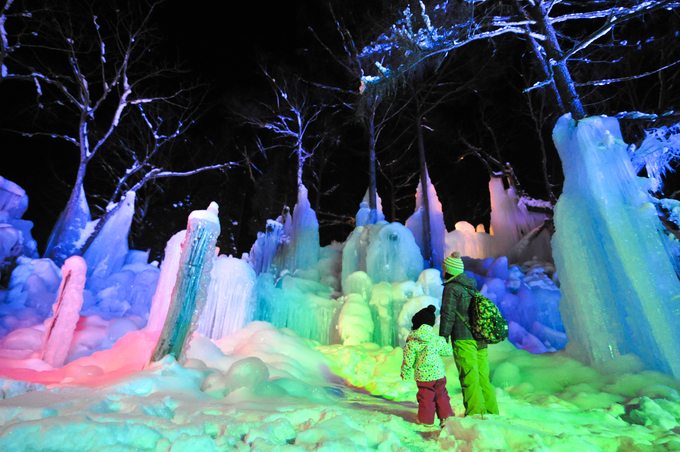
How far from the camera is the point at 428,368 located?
9.25 ft

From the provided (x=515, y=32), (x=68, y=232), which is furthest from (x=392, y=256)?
(x=68, y=232)

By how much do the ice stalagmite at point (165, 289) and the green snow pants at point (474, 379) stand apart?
463cm

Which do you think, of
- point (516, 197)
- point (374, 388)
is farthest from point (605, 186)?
point (516, 197)

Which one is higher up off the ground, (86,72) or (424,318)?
(86,72)

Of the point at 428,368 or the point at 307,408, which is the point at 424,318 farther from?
the point at 307,408

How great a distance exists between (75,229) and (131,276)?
8.27 feet

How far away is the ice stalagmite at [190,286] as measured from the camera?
3.71 m

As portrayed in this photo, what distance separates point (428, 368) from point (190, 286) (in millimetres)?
2896

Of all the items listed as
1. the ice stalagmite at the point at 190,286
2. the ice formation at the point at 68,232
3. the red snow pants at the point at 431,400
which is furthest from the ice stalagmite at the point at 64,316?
the ice formation at the point at 68,232

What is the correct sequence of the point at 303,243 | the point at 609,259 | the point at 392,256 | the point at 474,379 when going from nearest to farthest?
the point at 474,379 → the point at 609,259 → the point at 392,256 → the point at 303,243

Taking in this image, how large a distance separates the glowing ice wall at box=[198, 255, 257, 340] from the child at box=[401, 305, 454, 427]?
15.9 ft

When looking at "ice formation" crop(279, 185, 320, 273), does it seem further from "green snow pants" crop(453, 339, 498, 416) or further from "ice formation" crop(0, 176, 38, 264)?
"green snow pants" crop(453, 339, 498, 416)

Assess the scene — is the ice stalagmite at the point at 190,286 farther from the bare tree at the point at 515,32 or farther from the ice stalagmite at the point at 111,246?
the ice stalagmite at the point at 111,246

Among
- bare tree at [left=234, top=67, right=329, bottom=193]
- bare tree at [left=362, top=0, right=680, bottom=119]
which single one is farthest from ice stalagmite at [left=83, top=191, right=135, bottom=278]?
bare tree at [left=362, top=0, right=680, bottom=119]
